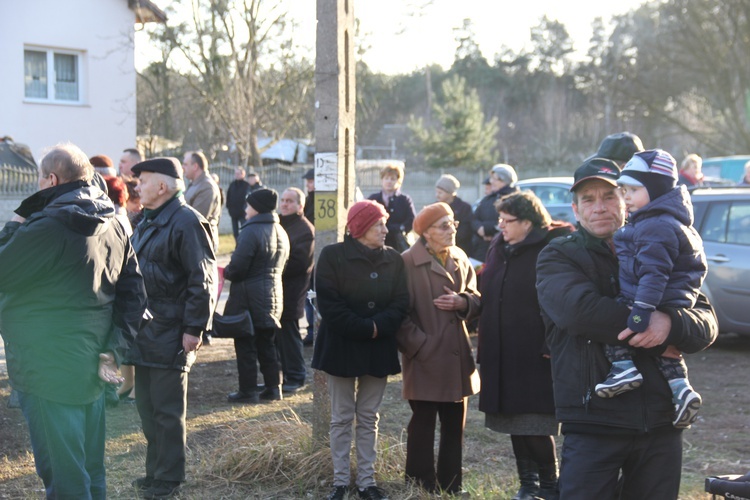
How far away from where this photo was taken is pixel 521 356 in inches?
207

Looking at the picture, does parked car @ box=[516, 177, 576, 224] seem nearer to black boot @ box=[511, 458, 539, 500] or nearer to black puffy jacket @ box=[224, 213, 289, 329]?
black puffy jacket @ box=[224, 213, 289, 329]

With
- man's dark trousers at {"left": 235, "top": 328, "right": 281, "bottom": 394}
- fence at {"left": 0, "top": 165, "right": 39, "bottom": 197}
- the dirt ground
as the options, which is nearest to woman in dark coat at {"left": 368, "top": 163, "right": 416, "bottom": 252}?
the dirt ground

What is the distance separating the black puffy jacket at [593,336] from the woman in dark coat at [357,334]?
5.24 feet

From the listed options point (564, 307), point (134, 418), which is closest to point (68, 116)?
point (134, 418)

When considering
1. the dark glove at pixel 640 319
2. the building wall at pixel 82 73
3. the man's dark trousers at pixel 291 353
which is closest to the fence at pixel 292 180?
the building wall at pixel 82 73

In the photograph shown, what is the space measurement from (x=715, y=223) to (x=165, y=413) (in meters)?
7.22

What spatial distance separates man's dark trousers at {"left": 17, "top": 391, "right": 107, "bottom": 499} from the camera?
438cm

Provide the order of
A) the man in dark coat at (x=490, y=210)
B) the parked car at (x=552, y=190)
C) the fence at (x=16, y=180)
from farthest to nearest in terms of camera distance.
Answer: the fence at (x=16, y=180)
the parked car at (x=552, y=190)
the man in dark coat at (x=490, y=210)

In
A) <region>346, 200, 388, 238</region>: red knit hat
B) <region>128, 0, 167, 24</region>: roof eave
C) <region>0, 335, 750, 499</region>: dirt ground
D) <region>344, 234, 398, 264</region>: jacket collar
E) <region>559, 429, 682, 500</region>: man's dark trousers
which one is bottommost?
<region>0, 335, 750, 499</region>: dirt ground

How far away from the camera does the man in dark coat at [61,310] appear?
4277 mm

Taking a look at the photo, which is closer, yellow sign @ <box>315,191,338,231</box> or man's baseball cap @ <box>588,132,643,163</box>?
man's baseball cap @ <box>588,132,643,163</box>

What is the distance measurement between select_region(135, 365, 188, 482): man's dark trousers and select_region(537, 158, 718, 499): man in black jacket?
2588 mm

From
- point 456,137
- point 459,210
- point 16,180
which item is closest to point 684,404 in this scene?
point 459,210

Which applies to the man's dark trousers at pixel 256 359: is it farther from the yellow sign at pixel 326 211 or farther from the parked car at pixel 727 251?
the parked car at pixel 727 251
